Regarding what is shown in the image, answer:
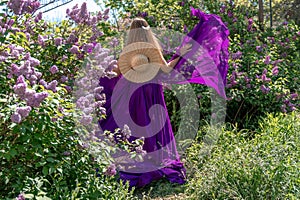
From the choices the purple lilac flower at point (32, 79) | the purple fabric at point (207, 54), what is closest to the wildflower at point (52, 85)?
the purple lilac flower at point (32, 79)

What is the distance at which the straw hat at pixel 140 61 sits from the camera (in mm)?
3986

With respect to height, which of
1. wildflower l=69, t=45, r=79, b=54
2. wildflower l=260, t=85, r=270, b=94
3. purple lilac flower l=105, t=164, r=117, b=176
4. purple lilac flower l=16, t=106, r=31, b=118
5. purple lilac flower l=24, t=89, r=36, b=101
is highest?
wildflower l=69, t=45, r=79, b=54

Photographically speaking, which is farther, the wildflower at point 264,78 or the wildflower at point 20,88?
the wildflower at point 264,78

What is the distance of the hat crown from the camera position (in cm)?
398

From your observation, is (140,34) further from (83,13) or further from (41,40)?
(41,40)

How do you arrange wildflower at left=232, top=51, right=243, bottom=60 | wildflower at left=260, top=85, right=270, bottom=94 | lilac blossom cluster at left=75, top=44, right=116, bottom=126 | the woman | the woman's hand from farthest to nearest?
wildflower at left=232, top=51, right=243, bottom=60, wildflower at left=260, top=85, right=270, bottom=94, the woman's hand, the woman, lilac blossom cluster at left=75, top=44, right=116, bottom=126

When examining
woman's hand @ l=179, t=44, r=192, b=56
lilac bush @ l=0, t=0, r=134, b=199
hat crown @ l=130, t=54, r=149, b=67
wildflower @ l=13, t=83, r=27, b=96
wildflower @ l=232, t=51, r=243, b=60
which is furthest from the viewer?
wildflower @ l=232, t=51, r=243, b=60

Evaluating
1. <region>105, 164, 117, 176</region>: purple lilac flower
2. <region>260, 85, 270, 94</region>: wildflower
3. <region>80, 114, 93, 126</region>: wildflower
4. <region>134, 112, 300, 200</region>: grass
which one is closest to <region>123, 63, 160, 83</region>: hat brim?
<region>134, 112, 300, 200</region>: grass

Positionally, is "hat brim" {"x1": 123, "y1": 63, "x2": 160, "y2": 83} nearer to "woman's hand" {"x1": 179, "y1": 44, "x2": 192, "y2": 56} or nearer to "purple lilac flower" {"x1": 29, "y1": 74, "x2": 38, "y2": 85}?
"woman's hand" {"x1": 179, "y1": 44, "x2": 192, "y2": 56}

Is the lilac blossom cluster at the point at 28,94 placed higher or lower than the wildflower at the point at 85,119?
higher

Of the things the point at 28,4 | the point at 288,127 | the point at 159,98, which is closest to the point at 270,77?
the point at 288,127

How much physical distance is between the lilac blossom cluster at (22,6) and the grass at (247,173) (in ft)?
5.07

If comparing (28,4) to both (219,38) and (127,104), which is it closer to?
(127,104)

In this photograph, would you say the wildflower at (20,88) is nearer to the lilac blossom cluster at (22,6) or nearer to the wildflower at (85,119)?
the wildflower at (85,119)
